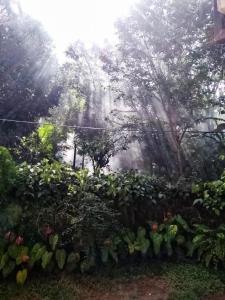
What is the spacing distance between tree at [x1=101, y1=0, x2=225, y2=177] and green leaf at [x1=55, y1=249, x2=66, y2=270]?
15.3 ft

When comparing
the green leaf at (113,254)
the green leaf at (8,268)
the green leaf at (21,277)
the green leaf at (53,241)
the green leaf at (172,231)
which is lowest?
the green leaf at (21,277)

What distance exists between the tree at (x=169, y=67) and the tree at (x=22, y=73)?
7.08 feet

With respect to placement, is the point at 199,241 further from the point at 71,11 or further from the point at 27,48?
the point at 71,11

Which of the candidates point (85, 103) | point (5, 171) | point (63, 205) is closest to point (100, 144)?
point (85, 103)

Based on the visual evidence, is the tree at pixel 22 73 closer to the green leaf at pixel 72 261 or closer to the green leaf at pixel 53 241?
the green leaf at pixel 53 241

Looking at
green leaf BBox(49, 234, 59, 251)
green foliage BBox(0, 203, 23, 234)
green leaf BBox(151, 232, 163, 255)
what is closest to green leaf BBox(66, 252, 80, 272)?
green leaf BBox(49, 234, 59, 251)

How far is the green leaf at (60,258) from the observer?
541 centimetres

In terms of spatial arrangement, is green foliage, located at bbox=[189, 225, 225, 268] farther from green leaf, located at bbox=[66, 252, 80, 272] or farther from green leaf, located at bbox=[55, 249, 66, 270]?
green leaf, located at bbox=[55, 249, 66, 270]

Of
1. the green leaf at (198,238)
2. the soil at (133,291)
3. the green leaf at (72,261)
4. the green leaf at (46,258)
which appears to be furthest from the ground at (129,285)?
the green leaf at (198,238)

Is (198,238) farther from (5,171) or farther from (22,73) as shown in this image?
(22,73)

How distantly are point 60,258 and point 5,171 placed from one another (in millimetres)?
1650

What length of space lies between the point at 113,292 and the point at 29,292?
1.19m

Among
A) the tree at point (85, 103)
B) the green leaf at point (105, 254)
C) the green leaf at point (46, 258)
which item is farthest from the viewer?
the tree at point (85, 103)

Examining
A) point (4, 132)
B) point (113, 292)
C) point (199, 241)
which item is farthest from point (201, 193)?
point (4, 132)
